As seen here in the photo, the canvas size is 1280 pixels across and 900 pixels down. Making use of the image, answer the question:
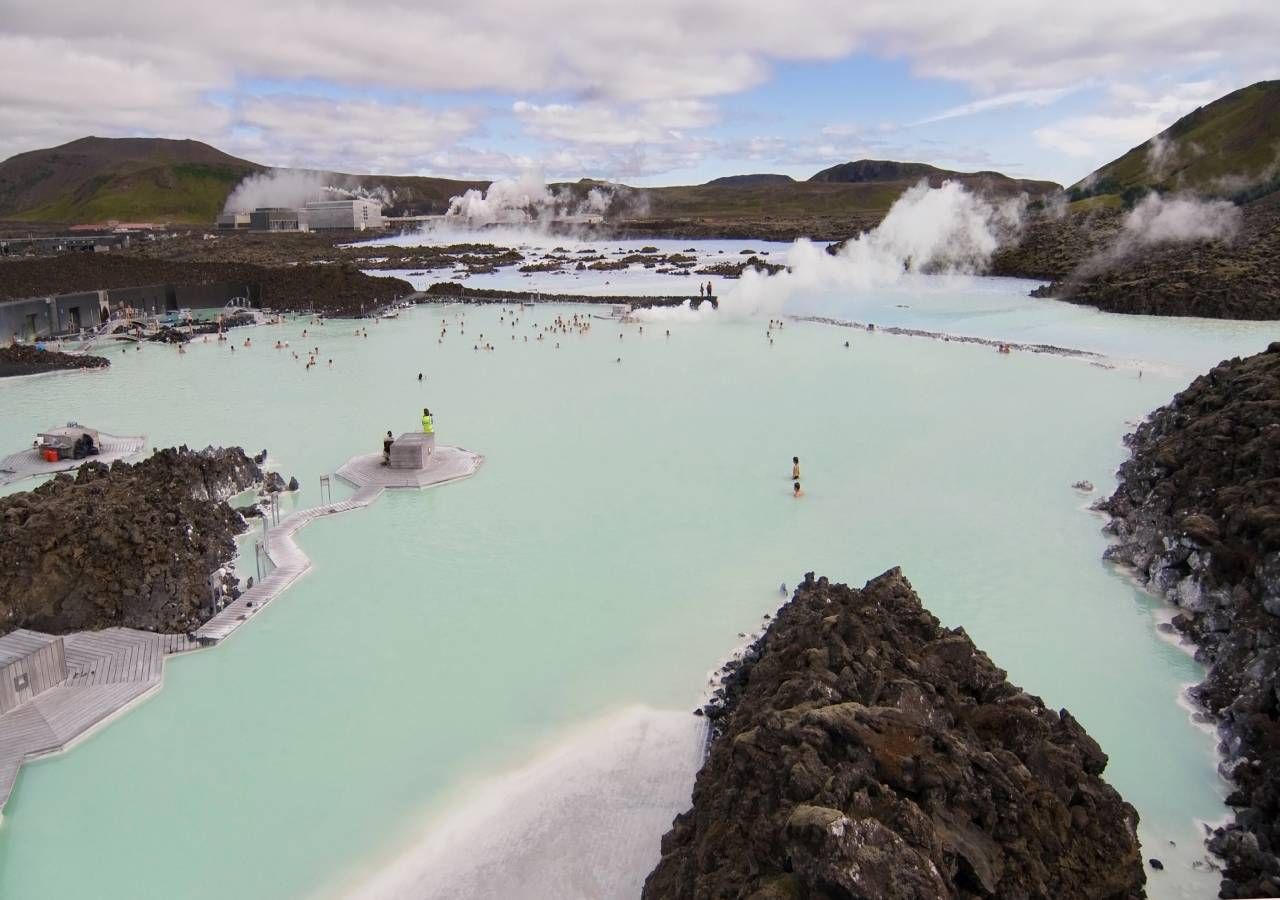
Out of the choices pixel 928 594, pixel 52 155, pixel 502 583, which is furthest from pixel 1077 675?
pixel 52 155

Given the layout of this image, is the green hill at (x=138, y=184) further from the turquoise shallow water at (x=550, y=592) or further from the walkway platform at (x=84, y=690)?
the walkway platform at (x=84, y=690)

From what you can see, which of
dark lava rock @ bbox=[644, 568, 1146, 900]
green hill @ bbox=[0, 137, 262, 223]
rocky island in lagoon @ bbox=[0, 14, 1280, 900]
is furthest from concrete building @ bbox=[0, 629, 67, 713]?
green hill @ bbox=[0, 137, 262, 223]

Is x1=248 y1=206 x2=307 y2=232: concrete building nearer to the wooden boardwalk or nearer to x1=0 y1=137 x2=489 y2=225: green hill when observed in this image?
x1=0 y1=137 x2=489 y2=225: green hill

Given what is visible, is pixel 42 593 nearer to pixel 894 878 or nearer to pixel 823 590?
pixel 823 590

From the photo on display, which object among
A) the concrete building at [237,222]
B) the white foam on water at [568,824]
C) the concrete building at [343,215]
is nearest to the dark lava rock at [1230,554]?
the white foam on water at [568,824]

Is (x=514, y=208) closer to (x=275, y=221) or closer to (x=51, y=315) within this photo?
(x=275, y=221)

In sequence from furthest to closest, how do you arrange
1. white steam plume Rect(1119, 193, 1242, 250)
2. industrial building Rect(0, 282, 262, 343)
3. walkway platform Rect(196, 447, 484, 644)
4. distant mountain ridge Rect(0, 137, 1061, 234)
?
distant mountain ridge Rect(0, 137, 1061, 234) → white steam plume Rect(1119, 193, 1242, 250) → industrial building Rect(0, 282, 262, 343) → walkway platform Rect(196, 447, 484, 644)
